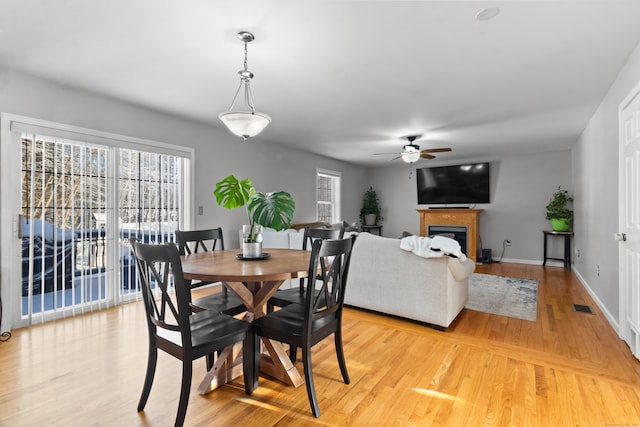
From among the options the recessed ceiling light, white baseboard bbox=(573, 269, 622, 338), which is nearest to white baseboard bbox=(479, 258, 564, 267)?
white baseboard bbox=(573, 269, 622, 338)

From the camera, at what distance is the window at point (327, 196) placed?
23.4ft

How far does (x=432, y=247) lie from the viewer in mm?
2834

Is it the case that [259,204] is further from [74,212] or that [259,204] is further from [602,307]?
[602,307]

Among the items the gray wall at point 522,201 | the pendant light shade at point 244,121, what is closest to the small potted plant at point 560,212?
the gray wall at point 522,201

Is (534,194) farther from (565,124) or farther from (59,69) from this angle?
(59,69)

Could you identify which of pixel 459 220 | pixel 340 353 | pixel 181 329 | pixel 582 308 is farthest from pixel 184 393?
pixel 459 220

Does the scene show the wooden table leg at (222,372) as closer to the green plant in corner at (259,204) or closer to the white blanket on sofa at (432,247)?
the green plant in corner at (259,204)

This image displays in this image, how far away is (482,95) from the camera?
341 centimetres

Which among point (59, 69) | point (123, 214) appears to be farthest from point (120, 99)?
point (123, 214)

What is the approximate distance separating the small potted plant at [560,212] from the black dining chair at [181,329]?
20.6 ft

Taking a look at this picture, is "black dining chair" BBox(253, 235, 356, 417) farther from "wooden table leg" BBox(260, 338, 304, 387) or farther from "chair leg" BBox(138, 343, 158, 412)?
"chair leg" BBox(138, 343, 158, 412)

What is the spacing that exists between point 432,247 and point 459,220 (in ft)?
15.4

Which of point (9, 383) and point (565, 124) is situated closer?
point (9, 383)

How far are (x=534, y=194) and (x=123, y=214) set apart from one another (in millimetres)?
7383
